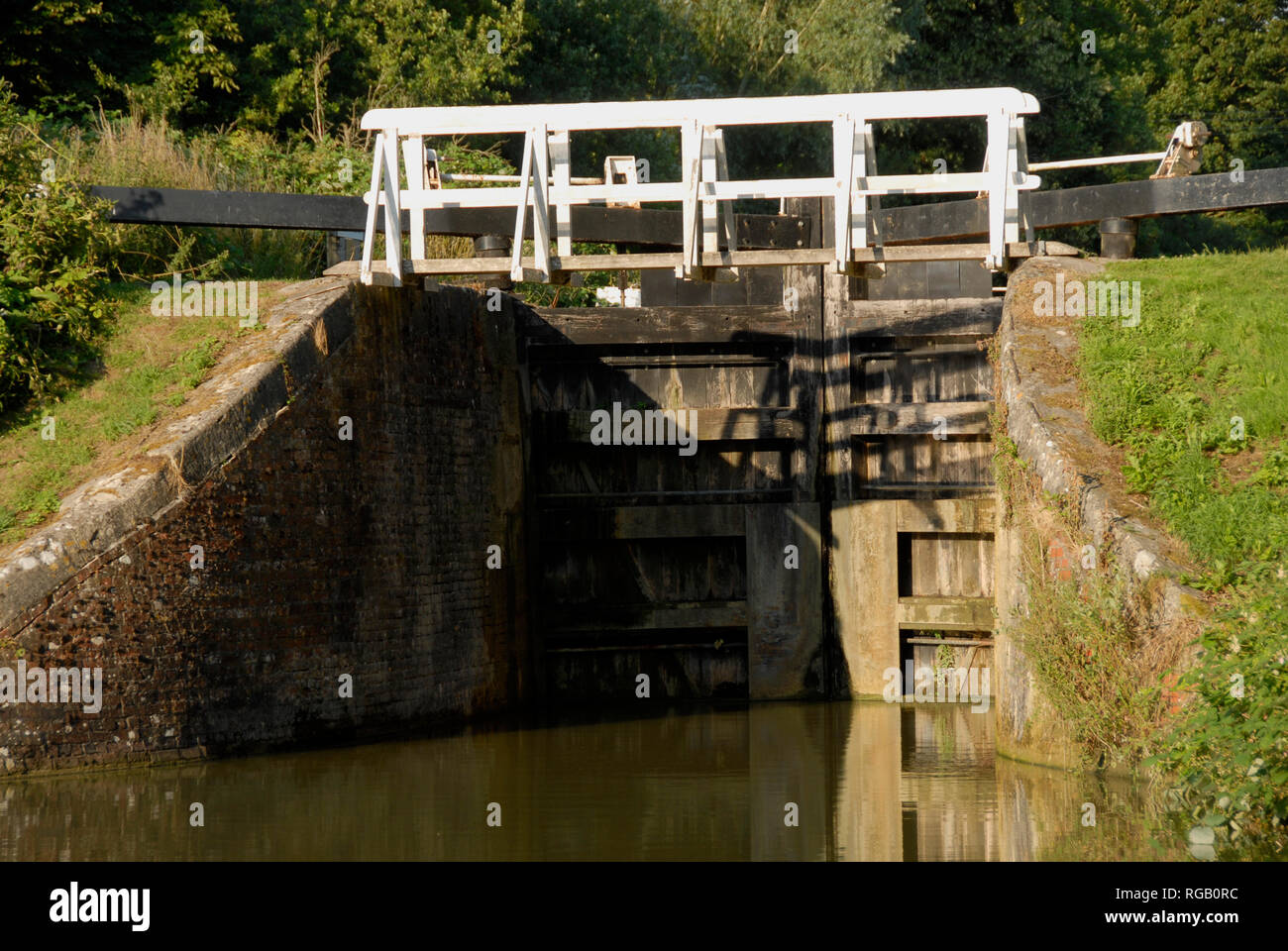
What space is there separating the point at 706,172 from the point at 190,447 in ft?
14.2

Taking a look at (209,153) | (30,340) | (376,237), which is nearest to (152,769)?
(30,340)

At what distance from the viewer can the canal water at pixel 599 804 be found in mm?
7820

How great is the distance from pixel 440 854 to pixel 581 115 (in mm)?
5803

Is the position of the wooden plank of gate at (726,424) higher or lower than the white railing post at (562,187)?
lower

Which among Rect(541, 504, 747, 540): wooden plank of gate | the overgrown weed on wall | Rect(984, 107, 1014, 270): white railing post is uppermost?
Rect(984, 107, 1014, 270): white railing post

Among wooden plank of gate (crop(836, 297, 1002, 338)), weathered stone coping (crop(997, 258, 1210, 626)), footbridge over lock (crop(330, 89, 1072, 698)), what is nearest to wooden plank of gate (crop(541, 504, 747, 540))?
footbridge over lock (crop(330, 89, 1072, 698))

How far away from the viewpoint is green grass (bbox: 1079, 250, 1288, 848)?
7.20 m

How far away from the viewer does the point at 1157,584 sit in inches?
350

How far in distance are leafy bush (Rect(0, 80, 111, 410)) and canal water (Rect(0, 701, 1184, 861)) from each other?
151 inches

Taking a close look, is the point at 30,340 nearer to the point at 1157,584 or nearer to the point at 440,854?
the point at 440,854

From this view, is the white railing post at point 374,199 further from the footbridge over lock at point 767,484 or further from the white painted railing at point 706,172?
the footbridge over lock at point 767,484

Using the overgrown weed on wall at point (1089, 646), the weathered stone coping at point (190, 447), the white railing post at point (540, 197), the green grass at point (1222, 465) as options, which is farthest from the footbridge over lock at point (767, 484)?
the overgrown weed on wall at point (1089, 646)

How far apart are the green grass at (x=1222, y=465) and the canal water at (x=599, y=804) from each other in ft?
1.80

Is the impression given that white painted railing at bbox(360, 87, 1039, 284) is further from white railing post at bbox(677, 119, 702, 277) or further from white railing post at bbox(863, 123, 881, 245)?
white railing post at bbox(863, 123, 881, 245)
